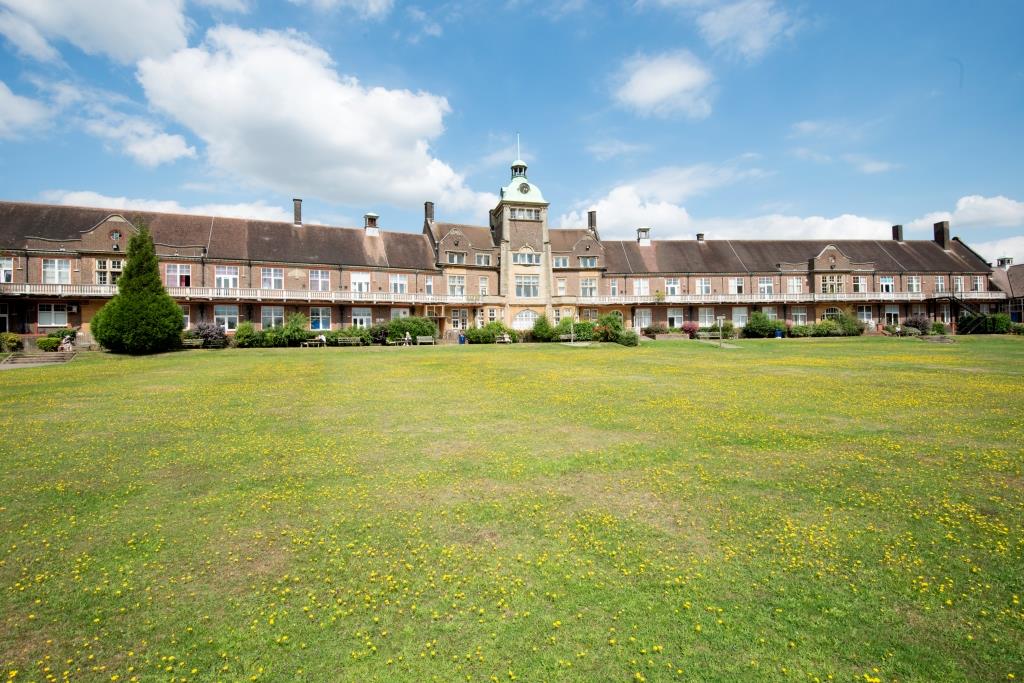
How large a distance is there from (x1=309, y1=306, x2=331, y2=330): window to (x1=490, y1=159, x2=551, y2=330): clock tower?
54.4 feet

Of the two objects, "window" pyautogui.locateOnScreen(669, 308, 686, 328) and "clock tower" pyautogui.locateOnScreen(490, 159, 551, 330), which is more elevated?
"clock tower" pyautogui.locateOnScreen(490, 159, 551, 330)

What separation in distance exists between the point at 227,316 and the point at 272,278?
4681 mm

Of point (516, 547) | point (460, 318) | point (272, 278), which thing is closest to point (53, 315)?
point (272, 278)

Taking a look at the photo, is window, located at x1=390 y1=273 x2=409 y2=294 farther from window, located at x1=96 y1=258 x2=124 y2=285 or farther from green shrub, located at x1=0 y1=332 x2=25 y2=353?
green shrub, located at x1=0 y1=332 x2=25 y2=353

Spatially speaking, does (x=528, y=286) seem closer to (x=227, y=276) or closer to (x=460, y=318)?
(x=460, y=318)

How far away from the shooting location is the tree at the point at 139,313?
30250 mm

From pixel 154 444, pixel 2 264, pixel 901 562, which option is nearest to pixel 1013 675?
pixel 901 562

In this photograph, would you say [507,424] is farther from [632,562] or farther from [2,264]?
[2,264]

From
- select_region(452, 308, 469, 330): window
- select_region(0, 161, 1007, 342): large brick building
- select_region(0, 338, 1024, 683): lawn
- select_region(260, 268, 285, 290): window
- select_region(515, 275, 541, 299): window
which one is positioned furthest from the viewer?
select_region(515, 275, 541, 299): window

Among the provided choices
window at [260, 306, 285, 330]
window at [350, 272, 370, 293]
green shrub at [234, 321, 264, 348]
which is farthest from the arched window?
green shrub at [234, 321, 264, 348]

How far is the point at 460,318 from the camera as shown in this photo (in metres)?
50.3

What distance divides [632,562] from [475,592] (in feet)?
5.15

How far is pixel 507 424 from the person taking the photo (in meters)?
10.9

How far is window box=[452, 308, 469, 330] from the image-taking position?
165 feet
